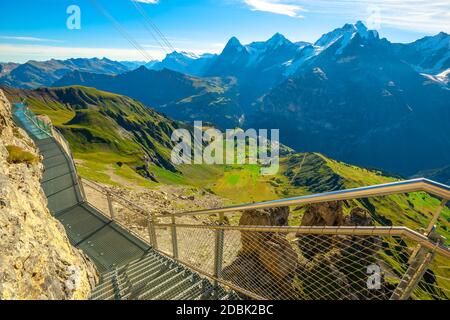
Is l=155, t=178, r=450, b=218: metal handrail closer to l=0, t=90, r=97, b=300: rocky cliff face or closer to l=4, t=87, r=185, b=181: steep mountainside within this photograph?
l=0, t=90, r=97, b=300: rocky cliff face

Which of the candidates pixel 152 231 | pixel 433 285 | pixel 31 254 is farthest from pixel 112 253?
pixel 433 285

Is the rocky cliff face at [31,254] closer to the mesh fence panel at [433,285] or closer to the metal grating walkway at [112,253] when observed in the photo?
the metal grating walkway at [112,253]

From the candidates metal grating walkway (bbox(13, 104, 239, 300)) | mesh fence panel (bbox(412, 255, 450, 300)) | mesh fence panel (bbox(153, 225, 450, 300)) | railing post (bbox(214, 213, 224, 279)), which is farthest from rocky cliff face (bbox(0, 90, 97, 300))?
mesh fence panel (bbox(412, 255, 450, 300))

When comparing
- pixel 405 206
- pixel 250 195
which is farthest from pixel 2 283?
pixel 405 206

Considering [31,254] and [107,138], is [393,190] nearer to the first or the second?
[31,254]

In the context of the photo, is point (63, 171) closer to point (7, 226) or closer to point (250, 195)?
point (7, 226)

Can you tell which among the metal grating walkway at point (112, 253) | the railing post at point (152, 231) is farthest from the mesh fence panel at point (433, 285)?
the railing post at point (152, 231)

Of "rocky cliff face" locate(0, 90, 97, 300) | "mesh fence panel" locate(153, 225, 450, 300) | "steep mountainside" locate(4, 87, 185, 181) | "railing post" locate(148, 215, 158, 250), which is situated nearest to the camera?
"mesh fence panel" locate(153, 225, 450, 300)
